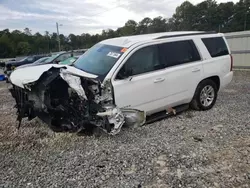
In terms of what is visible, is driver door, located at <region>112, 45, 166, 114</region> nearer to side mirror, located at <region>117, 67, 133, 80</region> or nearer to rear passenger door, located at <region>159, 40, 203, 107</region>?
side mirror, located at <region>117, 67, 133, 80</region>

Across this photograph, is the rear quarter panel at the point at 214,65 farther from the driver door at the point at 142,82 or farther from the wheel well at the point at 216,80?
the driver door at the point at 142,82

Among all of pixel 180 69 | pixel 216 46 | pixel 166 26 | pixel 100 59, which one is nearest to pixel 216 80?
pixel 216 46

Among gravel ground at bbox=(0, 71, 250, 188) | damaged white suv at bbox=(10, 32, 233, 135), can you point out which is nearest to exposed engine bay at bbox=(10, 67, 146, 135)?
damaged white suv at bbox=(10, 32, 233, 135)

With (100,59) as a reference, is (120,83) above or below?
below

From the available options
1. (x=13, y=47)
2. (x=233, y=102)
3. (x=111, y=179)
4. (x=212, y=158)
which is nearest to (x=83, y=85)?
(x=111, y=179)

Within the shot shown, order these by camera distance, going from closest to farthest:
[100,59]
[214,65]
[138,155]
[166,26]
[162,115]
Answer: [138,155], [100,59], [162,115], [214,65], [166,26]

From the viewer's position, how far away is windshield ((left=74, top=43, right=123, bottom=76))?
4.68 metres

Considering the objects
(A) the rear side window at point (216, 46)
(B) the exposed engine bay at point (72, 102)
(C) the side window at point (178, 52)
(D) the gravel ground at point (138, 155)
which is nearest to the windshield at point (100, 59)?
(B) the exposed engine bay at point (72, 102)

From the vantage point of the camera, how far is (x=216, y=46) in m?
6.04

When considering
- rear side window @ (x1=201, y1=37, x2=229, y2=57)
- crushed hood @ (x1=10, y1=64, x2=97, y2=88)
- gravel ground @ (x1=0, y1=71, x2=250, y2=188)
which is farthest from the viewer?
rear side window @ (x1=201, y1=37, x2=229, y2=57)

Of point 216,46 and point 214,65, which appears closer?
point 214,65

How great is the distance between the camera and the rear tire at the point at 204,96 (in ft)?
18.9

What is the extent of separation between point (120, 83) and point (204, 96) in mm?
2497

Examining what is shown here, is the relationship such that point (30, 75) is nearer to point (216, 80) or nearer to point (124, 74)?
point (124, 74)
